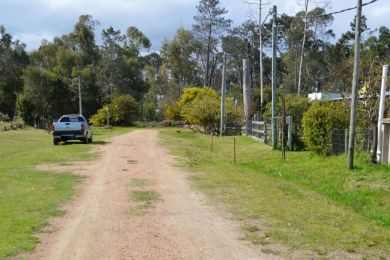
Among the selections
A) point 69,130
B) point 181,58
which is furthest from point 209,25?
point 69,130

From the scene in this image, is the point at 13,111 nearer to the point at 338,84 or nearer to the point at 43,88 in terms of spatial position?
the point at 43,88

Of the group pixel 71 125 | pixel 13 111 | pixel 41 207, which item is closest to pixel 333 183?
pixel 41 207

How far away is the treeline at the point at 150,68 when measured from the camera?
234 feet

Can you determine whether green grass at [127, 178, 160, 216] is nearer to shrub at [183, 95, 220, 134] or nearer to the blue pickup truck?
the blue pickup truck

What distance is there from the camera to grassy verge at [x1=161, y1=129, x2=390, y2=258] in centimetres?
792

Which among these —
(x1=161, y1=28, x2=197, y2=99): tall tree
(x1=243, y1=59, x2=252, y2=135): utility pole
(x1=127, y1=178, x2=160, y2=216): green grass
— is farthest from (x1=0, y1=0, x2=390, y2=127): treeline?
(x1=127, y1=178, x2=160, y2=216): green grass

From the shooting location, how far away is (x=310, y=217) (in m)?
9.53

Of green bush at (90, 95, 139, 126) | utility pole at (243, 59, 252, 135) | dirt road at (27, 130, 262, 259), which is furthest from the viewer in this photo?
green bush at (90, 95, 139, 126)

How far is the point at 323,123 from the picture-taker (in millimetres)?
19562

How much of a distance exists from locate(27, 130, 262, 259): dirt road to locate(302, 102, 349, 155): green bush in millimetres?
7179

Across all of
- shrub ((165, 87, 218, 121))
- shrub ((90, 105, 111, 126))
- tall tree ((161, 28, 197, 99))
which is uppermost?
tall tree ((161, 28, 197, 99))

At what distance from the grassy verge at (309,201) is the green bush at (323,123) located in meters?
0.61

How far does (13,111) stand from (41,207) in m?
73.8

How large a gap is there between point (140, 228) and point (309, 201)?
13.7 feet
